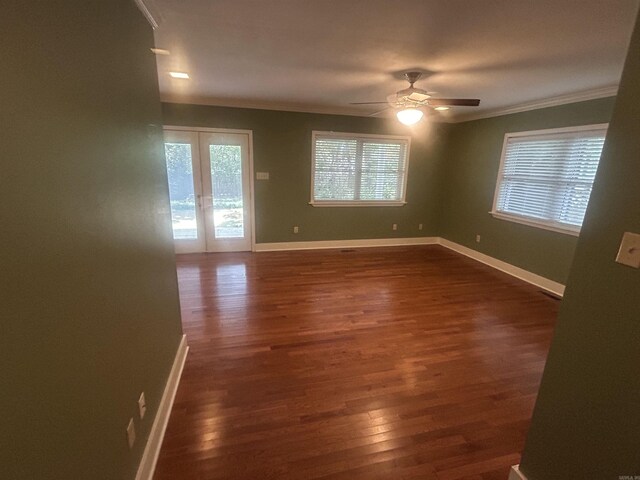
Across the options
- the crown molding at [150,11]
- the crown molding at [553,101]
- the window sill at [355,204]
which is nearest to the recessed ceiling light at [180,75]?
the crown molding at [150,11]

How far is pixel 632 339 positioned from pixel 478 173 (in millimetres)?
4692

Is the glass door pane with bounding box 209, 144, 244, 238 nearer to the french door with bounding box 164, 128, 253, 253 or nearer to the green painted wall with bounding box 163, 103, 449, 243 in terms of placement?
the french door with bounding box 164, 128, 253, 253

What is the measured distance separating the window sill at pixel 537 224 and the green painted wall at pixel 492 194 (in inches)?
2.1

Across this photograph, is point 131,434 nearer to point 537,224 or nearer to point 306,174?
point 306,174

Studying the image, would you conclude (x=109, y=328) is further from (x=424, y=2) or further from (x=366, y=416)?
(x=424, y=2)

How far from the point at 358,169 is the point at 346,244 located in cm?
143

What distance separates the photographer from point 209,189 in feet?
15.7

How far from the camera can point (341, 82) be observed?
3.30m

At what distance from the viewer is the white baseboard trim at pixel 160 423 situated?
4.70 feet

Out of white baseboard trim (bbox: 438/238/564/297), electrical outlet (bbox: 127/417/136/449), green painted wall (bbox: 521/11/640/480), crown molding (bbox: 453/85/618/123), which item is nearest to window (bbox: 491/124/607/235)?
crown molding (bbox: 453/85/618/123)

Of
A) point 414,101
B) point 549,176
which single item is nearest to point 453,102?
point 414,101

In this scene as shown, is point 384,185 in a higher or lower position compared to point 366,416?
higher

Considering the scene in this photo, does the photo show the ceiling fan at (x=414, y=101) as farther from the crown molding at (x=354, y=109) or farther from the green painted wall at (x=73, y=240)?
the green painted wall at (x=73, y=240)

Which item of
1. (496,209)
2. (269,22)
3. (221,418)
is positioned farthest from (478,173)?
(221,418)
